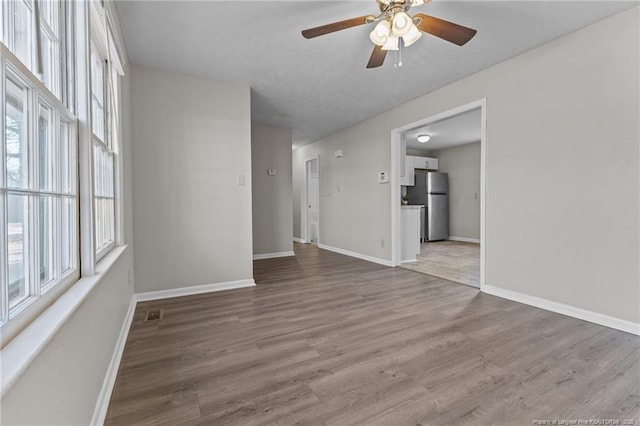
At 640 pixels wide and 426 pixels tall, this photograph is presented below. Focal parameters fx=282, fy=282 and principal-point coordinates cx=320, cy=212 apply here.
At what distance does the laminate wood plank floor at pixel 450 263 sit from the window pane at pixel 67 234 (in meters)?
3.81

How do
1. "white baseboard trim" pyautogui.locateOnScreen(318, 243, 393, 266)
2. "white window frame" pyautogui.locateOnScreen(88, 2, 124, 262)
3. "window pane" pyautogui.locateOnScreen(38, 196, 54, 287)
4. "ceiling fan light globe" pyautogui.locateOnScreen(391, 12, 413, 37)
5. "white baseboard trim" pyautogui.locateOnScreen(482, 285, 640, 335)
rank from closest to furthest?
"window pane" pyautogui.locateOnScreen(38, 196, 54, 287), "white window frame" pyautogui.locateOnScreen(88, 2, 124, 262), "ceiling fan light globe" pyautogui.locateOnScreen(391, 12, 413, 37), "white baseboard trim" pyautogui.locateOnScreen(482, 285, 640, 335), "white baseboard trim" pyautogui.locateOnScreen(318, 243, 393, 266)

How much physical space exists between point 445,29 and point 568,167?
1745 millimetres

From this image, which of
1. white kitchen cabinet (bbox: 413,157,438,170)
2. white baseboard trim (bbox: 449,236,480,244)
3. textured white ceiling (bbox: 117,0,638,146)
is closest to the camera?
textured white ceiling (bbox: 117,0,638,146)

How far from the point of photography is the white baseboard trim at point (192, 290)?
3.07 metres

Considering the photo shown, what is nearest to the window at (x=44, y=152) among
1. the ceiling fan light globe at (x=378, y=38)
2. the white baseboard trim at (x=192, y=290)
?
the white baseboard trim at (x=192, y=290)

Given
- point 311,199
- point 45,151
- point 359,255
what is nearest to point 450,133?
point 359,255

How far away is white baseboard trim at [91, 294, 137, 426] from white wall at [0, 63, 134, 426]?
1.8 inches

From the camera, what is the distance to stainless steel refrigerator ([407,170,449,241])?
757 cm

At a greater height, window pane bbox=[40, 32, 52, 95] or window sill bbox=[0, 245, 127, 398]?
window pane bbox=[40, 32, 52, 95]

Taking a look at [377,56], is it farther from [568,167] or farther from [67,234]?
[67,234]

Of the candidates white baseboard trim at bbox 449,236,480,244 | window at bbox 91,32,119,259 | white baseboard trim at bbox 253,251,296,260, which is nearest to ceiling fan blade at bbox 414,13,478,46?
window at bbox 91,32,119,259

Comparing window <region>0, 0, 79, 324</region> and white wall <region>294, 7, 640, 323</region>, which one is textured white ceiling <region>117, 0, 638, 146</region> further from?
window <region>0, 0, 79, 324</region>

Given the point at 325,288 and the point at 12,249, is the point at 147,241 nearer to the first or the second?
the point at 325,288

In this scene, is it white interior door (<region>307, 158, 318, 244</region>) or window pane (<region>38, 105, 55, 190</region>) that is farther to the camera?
white interior door (<region>307, 158, 318, 244</region>)
